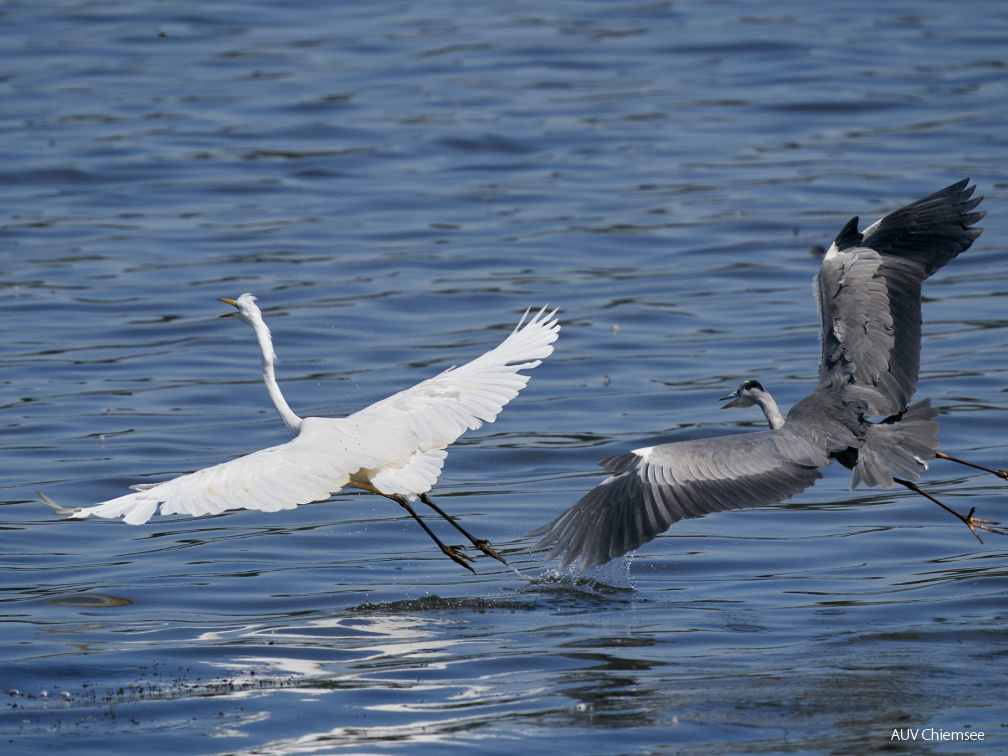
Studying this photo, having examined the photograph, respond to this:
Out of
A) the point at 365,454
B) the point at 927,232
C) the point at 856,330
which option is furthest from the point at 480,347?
the point at 856,330

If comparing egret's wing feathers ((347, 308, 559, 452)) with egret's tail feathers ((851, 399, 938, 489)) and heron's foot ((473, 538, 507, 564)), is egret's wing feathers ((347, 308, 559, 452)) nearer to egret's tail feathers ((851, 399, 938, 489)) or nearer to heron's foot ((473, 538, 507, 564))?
heron's foot ((473, 538, 507, 564))

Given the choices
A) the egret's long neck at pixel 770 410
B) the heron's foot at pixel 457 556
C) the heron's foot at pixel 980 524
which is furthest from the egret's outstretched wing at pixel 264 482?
the heron's foot at pixel 980 524

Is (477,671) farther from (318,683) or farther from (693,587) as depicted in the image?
(693,587)

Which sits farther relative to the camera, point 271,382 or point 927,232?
point 271,382

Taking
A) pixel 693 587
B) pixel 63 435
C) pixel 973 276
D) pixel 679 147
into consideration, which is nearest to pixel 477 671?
pixel 693 587

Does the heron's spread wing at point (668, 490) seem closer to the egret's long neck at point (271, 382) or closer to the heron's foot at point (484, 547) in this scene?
the heron's foot at point (484, 547)

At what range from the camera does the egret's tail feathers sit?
23.0ft

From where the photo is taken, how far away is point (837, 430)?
7301 millimetres

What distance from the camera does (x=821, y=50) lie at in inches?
948

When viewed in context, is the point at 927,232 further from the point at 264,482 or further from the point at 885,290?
the point at 264,482

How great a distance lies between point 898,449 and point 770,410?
1.11 meters

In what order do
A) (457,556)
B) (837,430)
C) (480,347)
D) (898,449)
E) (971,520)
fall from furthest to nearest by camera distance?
1. (480,347)
2. (457,556)
3. (971,520)
4. (837,430)
5. (898,449)

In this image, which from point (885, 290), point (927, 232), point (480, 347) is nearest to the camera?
point (885, 290)

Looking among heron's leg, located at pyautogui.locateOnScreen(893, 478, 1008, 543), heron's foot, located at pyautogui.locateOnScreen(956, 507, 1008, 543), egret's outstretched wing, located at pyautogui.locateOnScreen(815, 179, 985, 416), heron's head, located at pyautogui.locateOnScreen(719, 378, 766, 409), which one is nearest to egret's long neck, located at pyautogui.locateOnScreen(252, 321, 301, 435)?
heron's head, located at pyautogui.locateOnScreen(719, 378, 766, 409)
